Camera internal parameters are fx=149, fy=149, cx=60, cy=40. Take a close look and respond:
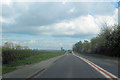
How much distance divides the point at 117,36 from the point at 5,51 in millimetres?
21203

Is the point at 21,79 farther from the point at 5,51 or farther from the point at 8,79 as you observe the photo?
the point at 5,51

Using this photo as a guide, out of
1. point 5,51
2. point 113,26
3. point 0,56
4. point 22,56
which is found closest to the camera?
point 0,56

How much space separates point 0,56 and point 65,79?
1081 cm

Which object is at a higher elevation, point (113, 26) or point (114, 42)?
point (113, 26)

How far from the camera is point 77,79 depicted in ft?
26.9

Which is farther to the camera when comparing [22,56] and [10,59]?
[22,56]

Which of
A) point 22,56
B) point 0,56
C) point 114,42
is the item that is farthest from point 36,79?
point 114,42

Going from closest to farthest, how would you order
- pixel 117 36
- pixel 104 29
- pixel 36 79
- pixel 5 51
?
1. pixel 36 79
2. pixel 5 51
3. pixel 117 36
4. pixel 104 29

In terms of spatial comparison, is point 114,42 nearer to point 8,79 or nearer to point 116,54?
point 116,54

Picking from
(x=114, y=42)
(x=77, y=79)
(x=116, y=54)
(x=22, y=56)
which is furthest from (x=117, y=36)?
(x=77, y=79)

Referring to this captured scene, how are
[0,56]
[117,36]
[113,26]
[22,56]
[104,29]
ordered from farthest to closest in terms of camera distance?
[104,29] < [113,26] < [117,36] < [22,56] < [0,56]

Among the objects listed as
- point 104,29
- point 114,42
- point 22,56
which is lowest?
point 22,56

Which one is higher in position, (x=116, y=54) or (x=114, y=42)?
(x=114, y=42)

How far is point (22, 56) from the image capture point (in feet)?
80.1
